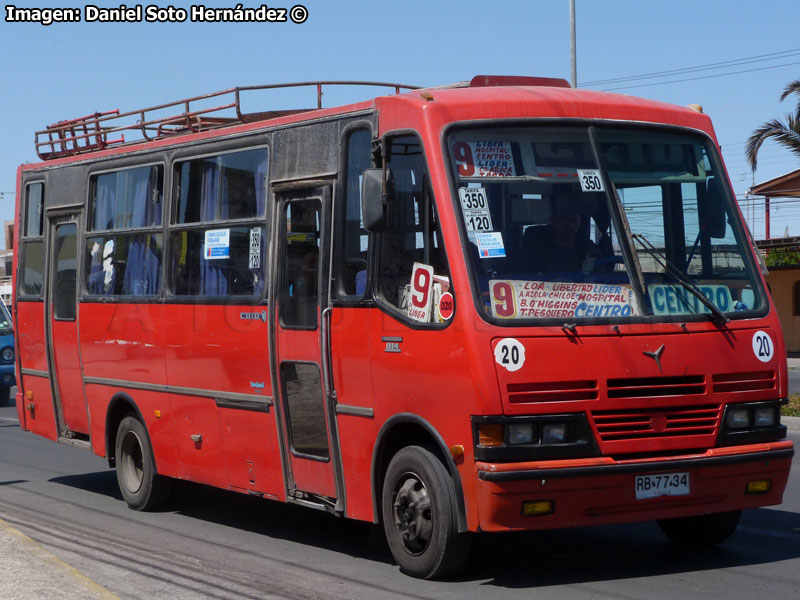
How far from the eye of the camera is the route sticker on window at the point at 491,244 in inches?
287

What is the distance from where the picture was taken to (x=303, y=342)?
8.68 m

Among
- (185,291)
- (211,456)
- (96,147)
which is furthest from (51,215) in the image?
(211,456)

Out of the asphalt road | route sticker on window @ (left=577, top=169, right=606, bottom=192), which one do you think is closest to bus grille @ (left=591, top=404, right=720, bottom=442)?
the asphalt road

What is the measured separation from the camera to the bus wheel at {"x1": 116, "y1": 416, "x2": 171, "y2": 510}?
1117 centimetres

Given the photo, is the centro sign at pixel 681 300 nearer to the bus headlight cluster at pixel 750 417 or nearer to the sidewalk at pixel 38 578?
the bus headlight cluster at pixel 750 417

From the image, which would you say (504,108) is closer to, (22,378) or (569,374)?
(569,374)

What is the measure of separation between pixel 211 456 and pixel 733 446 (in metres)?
4.31

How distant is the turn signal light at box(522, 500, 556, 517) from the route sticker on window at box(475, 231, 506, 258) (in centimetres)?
140

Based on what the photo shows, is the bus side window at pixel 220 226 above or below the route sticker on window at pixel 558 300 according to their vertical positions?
above

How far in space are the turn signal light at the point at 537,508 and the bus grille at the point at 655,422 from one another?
1.55 feet

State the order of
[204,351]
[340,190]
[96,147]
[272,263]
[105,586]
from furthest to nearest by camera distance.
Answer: [96,147] < [204,351] < [272,263] < [340,190] < [105,586]

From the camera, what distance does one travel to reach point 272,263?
9078 millimetres

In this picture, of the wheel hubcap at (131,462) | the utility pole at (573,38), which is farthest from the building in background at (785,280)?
the wheel hubcap at (131,462)

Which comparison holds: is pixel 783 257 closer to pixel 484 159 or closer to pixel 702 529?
pixel 702 529
